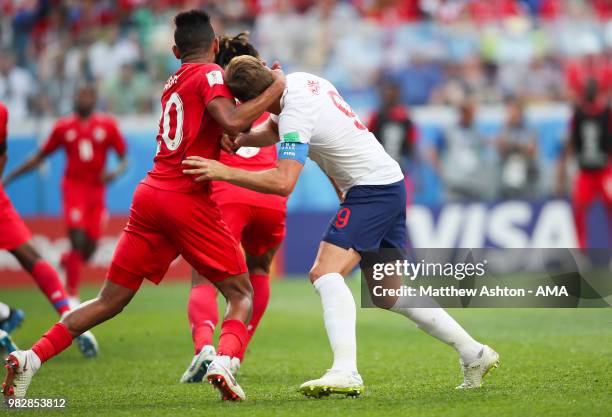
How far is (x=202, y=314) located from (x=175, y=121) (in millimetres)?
1697

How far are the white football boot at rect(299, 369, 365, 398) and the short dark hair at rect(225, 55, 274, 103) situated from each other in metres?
1.82

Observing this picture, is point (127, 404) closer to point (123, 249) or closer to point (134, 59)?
point (123, 249)

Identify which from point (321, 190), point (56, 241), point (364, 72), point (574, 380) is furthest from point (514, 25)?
point (574, 380)

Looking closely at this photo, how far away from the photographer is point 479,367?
22.1 feet

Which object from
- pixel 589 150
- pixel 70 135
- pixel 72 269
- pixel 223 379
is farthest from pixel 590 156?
pixel 223 379

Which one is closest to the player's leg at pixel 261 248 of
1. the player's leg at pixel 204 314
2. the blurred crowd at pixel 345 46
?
the player's leg at pixel 204 314

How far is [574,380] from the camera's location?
6895 mm

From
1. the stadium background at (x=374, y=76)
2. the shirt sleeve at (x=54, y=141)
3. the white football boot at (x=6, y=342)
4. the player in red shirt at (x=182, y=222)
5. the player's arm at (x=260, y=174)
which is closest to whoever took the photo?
the player's arm at (x=260, y=174)

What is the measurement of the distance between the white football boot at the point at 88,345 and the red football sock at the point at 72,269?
3.38m

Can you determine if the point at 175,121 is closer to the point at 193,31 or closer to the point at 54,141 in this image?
the point at 193,31

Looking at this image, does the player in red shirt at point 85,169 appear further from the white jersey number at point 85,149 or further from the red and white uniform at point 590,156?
the red and white uniform at point 590,156

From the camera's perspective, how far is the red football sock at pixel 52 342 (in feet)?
21.5

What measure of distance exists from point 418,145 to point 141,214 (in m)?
11.3

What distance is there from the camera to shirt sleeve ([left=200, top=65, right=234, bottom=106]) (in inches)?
254
